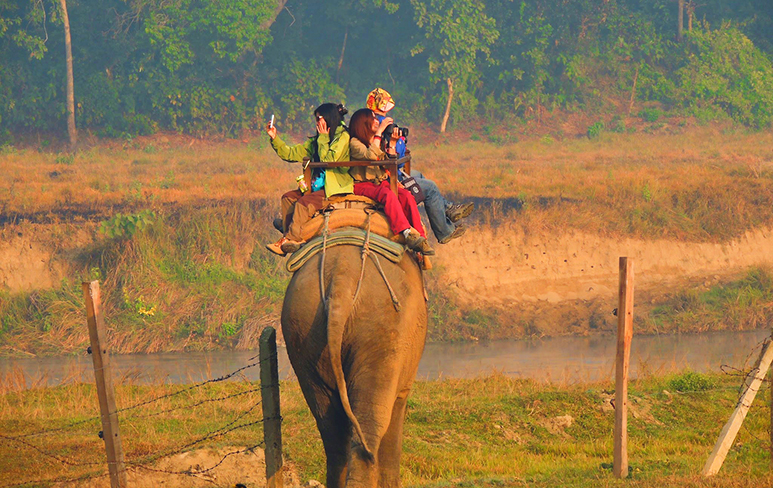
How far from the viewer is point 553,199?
2342cm

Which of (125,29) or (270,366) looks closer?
(270,366)

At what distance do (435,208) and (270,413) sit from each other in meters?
2.05

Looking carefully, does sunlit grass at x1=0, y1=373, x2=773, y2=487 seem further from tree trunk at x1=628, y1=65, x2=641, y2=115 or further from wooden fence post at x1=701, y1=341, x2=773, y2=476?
tree trunk at x1=628, y1=65, x2=641, y2=115

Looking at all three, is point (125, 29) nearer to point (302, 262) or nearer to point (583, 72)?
point (583, 72)

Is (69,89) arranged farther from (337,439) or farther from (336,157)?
(337,439)

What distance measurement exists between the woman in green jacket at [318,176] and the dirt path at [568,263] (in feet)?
43.5

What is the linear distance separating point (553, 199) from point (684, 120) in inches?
611

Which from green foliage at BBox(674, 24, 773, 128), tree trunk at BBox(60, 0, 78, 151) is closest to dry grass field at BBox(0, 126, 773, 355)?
tree trunk at BBox(60, 0, 78, 151)

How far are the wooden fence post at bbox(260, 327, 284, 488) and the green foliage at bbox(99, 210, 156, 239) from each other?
13790 mm

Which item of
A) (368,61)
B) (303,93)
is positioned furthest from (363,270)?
(368,61)

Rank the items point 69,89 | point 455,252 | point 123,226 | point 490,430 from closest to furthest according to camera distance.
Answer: point 490,430 → point 123,226 → point 455,252 → point 69,89

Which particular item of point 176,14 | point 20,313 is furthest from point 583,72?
point 20,313

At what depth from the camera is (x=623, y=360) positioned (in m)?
8.85

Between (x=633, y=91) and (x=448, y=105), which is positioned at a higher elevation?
(x=633, y=91)
